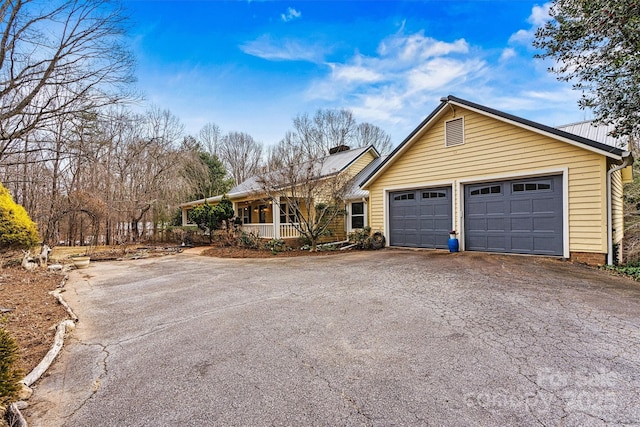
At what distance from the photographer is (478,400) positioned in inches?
97.9

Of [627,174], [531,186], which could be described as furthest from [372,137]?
[531,186]

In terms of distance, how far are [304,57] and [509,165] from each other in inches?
439

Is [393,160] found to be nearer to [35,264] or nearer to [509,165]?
[509,165]

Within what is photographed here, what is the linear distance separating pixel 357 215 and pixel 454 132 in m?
6.31

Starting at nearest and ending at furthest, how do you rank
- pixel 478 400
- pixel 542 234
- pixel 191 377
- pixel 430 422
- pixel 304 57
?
pixel 430 422 < pixel 478 400 < pixel 191 377 < pixel 542 234 < pixel 304 57

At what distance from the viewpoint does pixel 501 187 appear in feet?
31.9

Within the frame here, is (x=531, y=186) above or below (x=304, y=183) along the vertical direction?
below

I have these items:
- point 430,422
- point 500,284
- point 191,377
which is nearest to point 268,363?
point 191,377

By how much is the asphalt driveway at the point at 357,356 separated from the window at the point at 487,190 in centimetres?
380

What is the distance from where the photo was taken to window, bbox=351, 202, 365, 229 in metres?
15.5

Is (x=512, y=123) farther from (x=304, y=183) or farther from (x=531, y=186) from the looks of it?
(x=304, y=183)

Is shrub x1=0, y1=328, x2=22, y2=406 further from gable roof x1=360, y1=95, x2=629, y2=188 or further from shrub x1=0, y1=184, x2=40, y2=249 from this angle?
gable roof x1=360, y1=95, x2=629, y2=188

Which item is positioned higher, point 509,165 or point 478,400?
point 509,165

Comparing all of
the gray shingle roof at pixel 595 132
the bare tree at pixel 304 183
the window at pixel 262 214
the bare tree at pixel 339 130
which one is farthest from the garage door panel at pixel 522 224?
the bare tree at pixel 339 130
